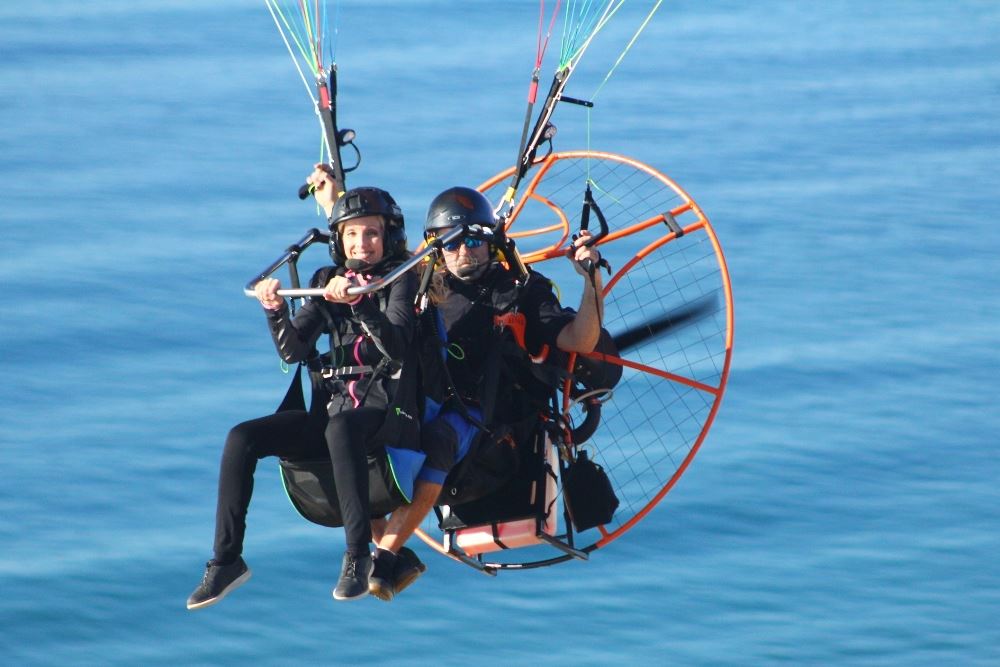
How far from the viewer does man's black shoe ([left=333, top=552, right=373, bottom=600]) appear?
8.93m

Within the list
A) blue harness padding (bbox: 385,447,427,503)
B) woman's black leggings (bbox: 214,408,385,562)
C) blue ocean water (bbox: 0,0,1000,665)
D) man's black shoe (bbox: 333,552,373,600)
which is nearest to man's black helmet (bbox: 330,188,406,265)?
woman's black leggings (bbox: 214,408,385,562)

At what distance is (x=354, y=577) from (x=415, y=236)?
17.3m

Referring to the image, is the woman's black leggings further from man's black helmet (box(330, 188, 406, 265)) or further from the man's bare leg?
man's black helmet (box(330, 188, 406, 265))

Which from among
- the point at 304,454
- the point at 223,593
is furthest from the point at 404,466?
the point at 223,593

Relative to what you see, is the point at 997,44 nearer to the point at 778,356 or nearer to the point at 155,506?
the point at 778,356

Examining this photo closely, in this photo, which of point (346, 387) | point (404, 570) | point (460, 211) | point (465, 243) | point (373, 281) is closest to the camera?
point (373, 281)

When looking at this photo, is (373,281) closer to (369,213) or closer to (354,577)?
(369,213)

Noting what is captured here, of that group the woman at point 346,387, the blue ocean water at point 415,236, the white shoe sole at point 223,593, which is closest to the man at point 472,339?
the woman at point 346,387

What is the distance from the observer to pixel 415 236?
26.1 meters

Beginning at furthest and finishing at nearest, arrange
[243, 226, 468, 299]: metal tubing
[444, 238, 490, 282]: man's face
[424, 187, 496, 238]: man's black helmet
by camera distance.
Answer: [444, 238, 490, 282]: man's face, [424, 187, 496, 238]: man's black helmet, [243, 226, 468, 299]: metal tubing

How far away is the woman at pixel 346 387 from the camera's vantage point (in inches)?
351

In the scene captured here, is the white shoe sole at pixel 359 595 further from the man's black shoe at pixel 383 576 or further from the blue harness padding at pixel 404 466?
the blue harness padding at pixel 404 466

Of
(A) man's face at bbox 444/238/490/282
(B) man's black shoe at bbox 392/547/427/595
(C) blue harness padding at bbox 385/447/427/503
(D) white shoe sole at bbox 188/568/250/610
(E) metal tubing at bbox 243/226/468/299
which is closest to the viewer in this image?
(E) metal tubing at bbox 243/226/468/299

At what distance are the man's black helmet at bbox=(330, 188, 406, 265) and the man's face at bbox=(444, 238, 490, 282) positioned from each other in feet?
1.60
